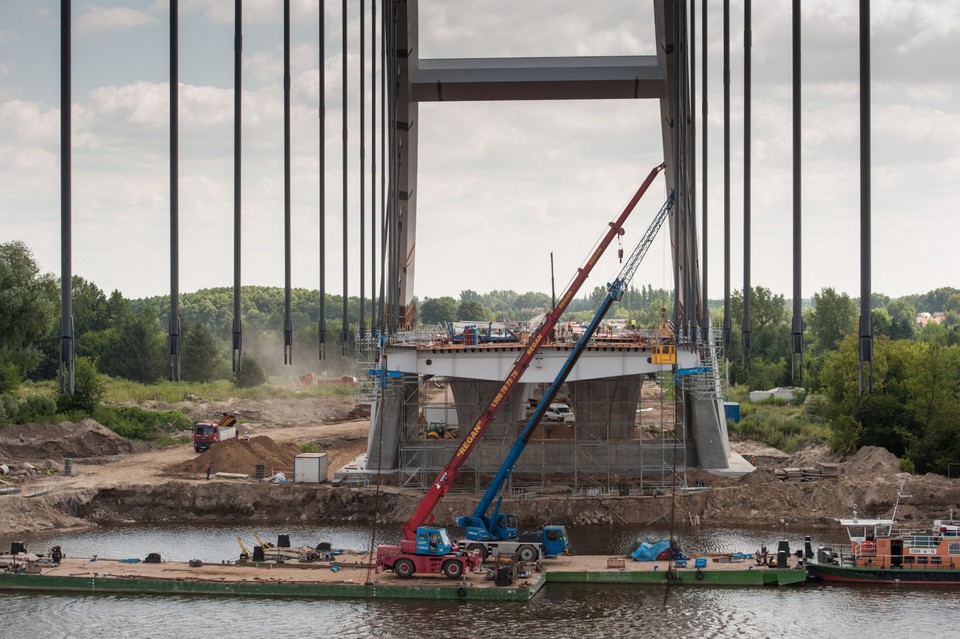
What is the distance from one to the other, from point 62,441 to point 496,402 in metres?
35.9

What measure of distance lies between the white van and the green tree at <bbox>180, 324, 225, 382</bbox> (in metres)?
50.5

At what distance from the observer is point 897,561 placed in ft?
141

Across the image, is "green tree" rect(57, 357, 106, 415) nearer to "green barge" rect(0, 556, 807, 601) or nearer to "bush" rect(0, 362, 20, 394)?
"bush" rect(0, 362, 20, 394)

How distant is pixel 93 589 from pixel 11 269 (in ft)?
130

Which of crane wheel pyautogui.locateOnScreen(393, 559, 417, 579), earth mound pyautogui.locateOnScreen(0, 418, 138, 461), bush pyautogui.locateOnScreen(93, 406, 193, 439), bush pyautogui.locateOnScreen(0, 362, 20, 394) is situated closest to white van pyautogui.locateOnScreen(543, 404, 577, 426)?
bush pyautogui.locateOnScreen(93, 406, 193, 439)

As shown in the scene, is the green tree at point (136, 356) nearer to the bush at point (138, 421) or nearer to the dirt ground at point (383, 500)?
the bush at point (138, 421)

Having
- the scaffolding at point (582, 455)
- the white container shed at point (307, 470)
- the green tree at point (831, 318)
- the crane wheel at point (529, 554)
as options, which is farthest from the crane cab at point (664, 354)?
the green tree at point (831, 318)

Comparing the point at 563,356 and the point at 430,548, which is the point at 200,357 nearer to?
the point at 563,356

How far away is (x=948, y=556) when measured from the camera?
42.7m

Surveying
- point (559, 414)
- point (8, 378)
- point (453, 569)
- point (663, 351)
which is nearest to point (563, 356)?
point (663, 351)

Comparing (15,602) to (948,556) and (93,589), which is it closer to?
(93,589)

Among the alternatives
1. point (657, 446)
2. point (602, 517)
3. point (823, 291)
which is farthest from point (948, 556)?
point (823, 291)

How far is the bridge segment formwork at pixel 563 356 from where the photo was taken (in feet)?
190

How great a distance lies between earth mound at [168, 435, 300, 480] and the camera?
6425 cm
